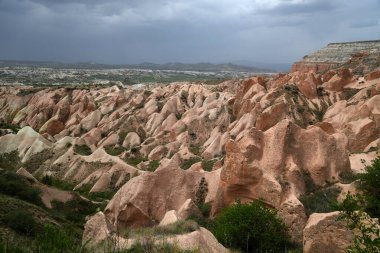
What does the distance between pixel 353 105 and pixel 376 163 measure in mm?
28869

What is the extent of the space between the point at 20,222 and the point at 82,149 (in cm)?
3568

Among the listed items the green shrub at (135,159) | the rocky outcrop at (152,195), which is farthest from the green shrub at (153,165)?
the rocky outcrop at (152,195)

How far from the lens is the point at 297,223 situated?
19500 millimetres

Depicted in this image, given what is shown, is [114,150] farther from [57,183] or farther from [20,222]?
[20,222]

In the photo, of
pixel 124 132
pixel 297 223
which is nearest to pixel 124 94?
pixel 124 132

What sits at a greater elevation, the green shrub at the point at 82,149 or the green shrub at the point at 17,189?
the green shrub at the point at 17,189

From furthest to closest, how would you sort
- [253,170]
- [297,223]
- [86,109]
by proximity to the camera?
[86,109] < [253,170] < [297,223]

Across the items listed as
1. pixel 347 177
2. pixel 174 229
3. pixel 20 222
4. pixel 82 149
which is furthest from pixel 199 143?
pixel 174 229

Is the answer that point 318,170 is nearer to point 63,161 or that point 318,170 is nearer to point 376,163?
point 376,163

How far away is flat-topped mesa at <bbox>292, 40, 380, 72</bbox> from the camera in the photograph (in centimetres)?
10574

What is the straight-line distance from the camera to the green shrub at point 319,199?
21.6m

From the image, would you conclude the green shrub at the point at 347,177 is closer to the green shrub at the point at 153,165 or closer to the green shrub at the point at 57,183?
the green shrub at the point at 153,165

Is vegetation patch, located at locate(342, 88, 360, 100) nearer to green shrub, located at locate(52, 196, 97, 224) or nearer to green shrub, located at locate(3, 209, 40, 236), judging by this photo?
green shrub, located at locate(52, 196, 97, 224)

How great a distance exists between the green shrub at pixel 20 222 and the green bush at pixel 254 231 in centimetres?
798
